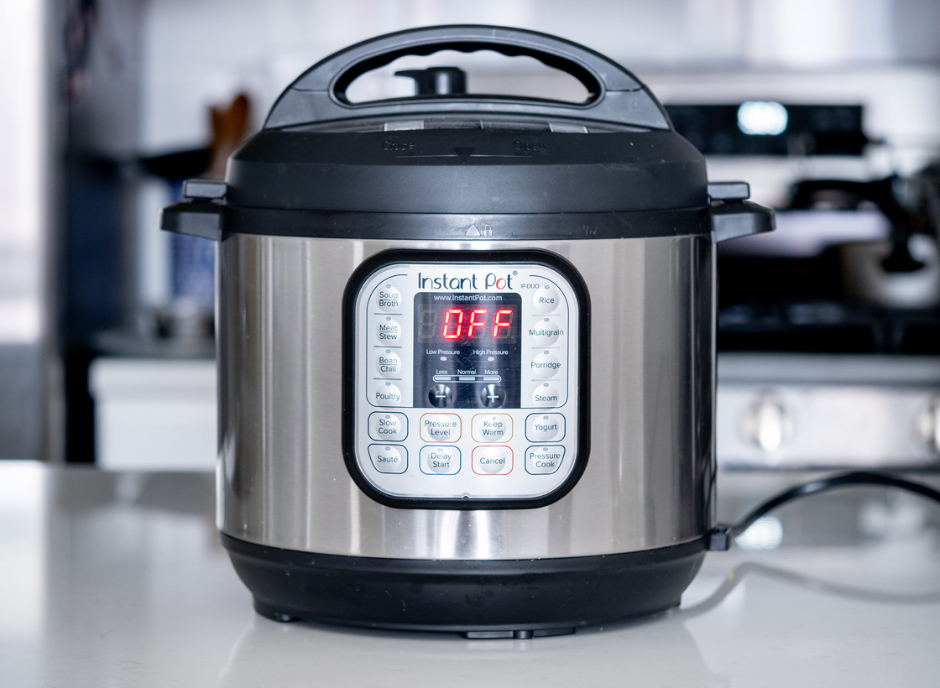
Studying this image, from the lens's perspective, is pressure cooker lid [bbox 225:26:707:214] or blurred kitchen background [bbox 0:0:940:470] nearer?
pressure cooker lid [bbox 225:26:707:214]

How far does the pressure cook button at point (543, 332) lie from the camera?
0.50 meters

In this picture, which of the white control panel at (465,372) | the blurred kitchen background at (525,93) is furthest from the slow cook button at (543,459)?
the blurred kitchen background at (525,93)

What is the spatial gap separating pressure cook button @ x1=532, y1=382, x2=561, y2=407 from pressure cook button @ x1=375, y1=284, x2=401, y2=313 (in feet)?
0.24

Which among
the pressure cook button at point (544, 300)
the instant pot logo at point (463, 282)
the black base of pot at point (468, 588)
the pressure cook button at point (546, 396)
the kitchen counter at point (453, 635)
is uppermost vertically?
the instant pot logo at point (463, 282)

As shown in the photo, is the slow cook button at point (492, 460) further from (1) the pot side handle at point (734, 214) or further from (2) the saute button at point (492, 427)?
(1) the pot side handle at point (734, 214)

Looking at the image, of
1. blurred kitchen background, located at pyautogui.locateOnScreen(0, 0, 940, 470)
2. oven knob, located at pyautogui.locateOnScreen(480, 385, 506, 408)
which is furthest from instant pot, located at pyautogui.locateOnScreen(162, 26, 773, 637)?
blurred kitchen background, located at pyautogui.locateOnScreen(0, 0, 940, 470)

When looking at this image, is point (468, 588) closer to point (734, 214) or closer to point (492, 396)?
point (492, 396)

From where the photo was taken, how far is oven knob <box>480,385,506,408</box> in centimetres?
50

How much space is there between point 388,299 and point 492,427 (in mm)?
74

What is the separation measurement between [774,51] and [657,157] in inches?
79.8

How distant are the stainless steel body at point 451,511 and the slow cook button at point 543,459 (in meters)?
0.02

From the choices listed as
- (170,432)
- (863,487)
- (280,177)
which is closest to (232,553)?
(280,177)

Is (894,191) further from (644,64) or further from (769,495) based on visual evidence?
(769,495)

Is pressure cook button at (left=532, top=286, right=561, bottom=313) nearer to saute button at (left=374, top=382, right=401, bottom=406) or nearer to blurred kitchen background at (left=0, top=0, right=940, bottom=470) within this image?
saute button at (left=374, top=382, right=401, bottom=406)
